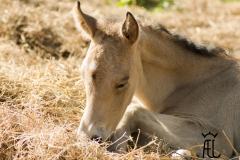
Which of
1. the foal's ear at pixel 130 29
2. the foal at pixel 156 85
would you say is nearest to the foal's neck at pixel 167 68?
the foal at pixel 156 85

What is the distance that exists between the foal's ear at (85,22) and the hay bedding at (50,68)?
1.05 meters

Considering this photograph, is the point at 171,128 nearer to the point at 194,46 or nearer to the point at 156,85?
the point at 156,85

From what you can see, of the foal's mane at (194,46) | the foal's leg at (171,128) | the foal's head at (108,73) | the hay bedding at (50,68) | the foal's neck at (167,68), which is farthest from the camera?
the foal's mane at (194,46)

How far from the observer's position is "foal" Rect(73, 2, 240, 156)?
502 cm

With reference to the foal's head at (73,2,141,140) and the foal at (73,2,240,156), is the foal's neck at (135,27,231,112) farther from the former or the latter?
the foal's head at (73,2,141,140)

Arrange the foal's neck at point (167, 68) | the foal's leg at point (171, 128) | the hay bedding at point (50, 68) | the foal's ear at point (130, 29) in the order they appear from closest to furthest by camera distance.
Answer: the hay bedding at point (50, 68)
the foal's ear at point (130, 29)
the foal's leg at point (171, 128)
the foal's neck at point (167, 68)

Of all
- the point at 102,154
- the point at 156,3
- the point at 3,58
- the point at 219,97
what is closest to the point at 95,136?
the point at 102,154

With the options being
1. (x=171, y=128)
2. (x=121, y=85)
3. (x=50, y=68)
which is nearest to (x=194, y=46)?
(x=171, y=128)

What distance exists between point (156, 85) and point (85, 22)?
3.92ft

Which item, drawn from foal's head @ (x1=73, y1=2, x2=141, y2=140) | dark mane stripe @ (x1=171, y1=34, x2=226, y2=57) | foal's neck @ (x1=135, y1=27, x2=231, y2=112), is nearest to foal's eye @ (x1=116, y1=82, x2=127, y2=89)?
foal's head @ (x1=73, y1=2, x2=141, y2=140)

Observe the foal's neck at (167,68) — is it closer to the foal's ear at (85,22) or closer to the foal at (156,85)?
the foal at (156,85)

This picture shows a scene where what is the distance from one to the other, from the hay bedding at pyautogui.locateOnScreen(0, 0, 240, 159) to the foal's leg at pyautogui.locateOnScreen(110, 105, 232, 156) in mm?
469

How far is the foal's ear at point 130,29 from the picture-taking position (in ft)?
16.7

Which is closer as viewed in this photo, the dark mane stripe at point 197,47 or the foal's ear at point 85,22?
the foal's ear at point 85,22
